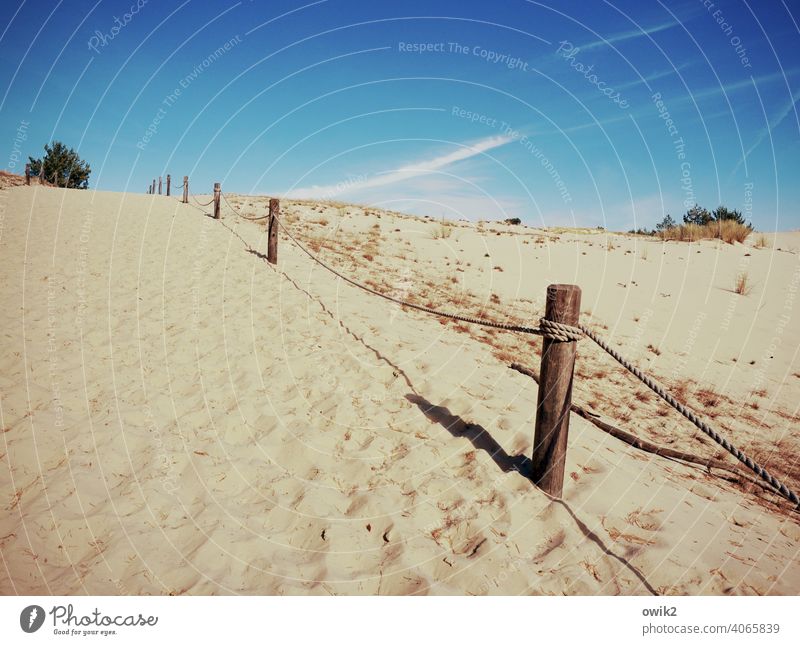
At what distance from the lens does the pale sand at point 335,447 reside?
2260 mm

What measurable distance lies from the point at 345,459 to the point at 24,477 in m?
2.09

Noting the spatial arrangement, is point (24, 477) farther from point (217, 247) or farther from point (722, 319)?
point (722, 319)

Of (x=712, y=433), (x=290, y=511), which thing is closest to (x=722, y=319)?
(x=712, y=433)

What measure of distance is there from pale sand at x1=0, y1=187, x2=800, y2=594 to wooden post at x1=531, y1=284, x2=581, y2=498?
19cm

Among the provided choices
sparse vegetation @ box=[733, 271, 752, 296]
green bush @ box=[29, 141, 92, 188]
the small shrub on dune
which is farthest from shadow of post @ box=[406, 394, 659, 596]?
green bush @ box=[29, 141, 92, 188]

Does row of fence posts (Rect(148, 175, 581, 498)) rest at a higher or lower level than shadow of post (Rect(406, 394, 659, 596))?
higher

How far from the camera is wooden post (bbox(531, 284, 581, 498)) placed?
2.75 metres

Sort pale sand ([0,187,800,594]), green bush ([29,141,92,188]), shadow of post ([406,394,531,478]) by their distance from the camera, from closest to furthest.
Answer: pale sand ([0,187,800,594]) < shadow of post ([406,394,531,478]) < green bush ([29,141,92,188])

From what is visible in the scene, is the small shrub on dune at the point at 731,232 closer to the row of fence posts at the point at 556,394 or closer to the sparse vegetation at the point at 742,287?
the sparse vegetation at the point at 742,287

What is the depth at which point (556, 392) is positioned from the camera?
278 cm

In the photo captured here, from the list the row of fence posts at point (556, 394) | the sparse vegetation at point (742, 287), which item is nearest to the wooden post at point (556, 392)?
the row of fence posts at point (556, 394)

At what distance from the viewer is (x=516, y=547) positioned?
240 cm

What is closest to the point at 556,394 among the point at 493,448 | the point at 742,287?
the point at 493,448

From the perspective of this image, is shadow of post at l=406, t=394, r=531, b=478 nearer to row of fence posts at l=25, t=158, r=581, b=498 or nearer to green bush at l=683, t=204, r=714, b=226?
row of fence posts at l=25, t=158, r=581, b=498
